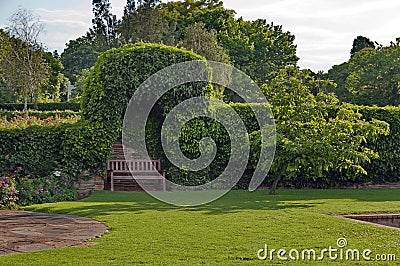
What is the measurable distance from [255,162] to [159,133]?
306 cm

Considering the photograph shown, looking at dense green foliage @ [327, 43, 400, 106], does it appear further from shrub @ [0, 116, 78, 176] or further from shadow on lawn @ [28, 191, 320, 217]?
shrub @ [0, 116, 78, 176]

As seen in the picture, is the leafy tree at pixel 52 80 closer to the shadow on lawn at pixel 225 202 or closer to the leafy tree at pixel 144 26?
the leafy tree at pixel 144 26

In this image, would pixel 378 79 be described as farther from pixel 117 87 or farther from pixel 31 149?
pixel 31 149

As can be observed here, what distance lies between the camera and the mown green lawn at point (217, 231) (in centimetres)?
655

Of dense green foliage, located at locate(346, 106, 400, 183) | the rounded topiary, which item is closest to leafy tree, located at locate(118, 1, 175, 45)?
the rounded topiary

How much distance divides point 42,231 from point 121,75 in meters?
8.14

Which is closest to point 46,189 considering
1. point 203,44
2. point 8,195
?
point 8,195

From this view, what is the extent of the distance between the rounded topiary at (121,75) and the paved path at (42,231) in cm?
591

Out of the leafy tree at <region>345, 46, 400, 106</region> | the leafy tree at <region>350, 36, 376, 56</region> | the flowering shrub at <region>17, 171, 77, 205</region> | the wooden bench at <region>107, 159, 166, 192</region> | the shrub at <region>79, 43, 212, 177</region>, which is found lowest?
the flowering shrub at <region>17, 171, 77, 205</region>

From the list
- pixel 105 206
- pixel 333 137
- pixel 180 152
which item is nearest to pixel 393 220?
pixel 333 137

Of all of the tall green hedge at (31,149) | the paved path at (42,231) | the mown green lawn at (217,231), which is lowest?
the paved path at (42,231)

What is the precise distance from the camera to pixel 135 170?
16.1 metres

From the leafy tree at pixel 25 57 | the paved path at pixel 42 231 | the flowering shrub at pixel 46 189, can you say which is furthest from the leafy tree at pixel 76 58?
the paved path at pixel 42 231

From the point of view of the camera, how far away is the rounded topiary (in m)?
15.9
